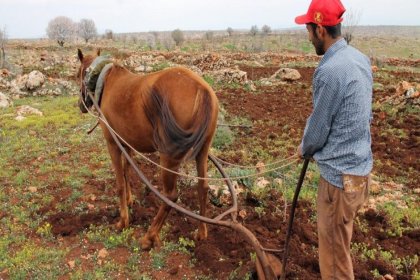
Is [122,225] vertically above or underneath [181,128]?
underneath

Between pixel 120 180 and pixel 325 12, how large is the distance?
3.49m

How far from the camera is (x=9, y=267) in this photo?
14.4ft

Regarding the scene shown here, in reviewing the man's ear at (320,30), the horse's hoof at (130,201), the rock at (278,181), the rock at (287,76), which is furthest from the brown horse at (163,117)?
the rock at (287,76)

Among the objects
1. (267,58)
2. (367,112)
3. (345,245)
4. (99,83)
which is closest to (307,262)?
(345,245)

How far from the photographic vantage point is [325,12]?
2678 mm

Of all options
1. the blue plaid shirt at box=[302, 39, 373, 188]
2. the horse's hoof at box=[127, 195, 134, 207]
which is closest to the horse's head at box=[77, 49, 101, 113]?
the horse's hoof at box=[127, 195, 134, 207]

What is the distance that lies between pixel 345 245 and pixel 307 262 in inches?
54.2

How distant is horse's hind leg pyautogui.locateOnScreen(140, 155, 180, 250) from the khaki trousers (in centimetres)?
180

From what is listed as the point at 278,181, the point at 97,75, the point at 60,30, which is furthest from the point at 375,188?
the point at 60,30

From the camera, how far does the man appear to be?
2.67m

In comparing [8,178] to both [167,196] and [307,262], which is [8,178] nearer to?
[167,196]

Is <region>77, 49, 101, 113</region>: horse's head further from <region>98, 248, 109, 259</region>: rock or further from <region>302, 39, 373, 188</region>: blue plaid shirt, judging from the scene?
<region>302, 39, 373, 188</region>: blue plaid shirt

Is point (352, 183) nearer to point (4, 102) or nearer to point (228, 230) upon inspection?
point (228, 230)

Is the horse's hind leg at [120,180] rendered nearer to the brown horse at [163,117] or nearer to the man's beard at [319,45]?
the brown horse at [163,117]
